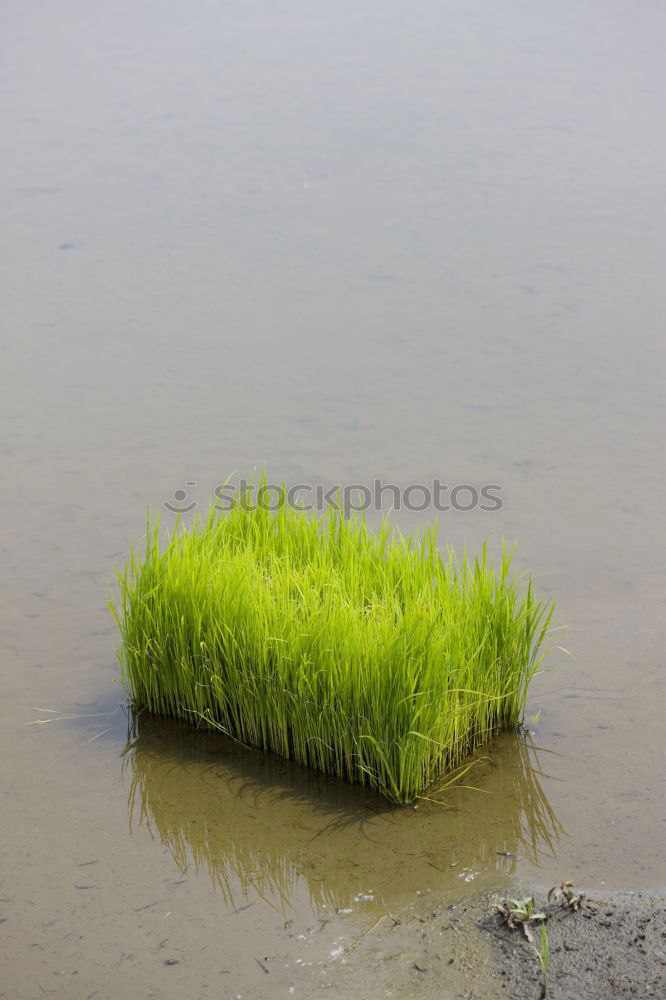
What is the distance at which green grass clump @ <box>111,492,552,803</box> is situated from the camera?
3.09m

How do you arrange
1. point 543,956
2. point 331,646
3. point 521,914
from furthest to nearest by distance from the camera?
A: point 331,646 < point 521,914 < point 543,956

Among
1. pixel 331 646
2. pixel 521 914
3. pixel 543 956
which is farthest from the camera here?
pixel 331 646

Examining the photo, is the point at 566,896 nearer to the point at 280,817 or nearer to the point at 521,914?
the point at 521,914

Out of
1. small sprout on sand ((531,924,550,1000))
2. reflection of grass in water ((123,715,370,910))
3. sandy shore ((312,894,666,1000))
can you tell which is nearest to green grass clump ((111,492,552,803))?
reflection of grass in water ((123,715,370,910))

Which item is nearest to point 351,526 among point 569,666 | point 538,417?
point 569,666

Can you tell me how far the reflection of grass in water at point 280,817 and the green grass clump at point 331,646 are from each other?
84 mm

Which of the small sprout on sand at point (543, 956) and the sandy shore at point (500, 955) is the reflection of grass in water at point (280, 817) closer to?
the sandy shore at point (500, 955)

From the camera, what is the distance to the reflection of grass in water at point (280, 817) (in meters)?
2.95

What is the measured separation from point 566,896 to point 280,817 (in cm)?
81

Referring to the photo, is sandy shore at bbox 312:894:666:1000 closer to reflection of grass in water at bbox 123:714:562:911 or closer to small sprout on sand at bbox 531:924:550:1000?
small sprout on sand at bbox 531:924:550:1000

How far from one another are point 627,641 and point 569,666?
27 cm

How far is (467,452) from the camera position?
5.25 metres

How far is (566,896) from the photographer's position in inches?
107

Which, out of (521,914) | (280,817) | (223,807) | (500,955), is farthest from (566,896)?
(223,807)
